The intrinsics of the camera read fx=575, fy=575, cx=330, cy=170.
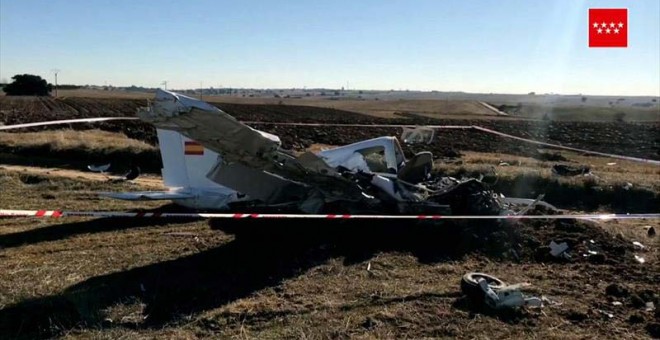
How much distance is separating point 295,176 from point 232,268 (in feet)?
6.13

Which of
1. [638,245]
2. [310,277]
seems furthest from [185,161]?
[638,245]

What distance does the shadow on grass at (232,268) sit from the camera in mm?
4984

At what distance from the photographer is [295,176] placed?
803 centimetres

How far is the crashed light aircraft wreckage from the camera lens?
249 inches

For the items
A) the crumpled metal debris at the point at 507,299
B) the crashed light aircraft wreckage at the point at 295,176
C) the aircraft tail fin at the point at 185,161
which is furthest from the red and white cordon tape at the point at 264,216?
the aircraft tail fin at the point at 185,161

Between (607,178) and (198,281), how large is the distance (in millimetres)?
11958

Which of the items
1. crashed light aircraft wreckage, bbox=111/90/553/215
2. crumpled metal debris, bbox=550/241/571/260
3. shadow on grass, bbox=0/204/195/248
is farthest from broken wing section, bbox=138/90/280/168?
crumpled metal debris, bbox=550/241/571/260

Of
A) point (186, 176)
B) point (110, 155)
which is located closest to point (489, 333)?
point (186, 176)

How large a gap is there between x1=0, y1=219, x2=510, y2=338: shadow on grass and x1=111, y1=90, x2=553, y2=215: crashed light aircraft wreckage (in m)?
0.35

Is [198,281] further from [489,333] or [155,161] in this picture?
[155,161]

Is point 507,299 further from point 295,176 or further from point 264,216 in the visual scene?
point 295,176

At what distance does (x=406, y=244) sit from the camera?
771 cm

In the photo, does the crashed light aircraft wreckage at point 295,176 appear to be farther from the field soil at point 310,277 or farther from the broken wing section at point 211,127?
the field soil at point 310,277

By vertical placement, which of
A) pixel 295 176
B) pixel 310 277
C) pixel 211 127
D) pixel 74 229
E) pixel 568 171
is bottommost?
pixel 310 277
